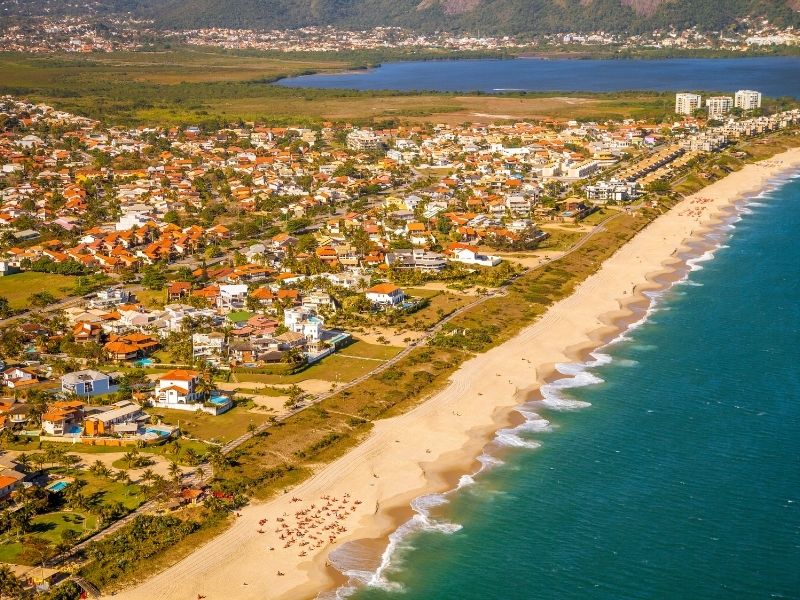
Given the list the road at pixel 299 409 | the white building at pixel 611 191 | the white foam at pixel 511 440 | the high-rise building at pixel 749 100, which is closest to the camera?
the road at pixel 299 409

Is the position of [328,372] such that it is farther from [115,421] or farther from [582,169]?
[582,169]

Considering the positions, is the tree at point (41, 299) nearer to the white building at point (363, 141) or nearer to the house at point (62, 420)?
the house at point (62, 420)

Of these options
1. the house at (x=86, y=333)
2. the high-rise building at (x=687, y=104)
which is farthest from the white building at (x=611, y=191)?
the high-rise building at (x=687, y=104)

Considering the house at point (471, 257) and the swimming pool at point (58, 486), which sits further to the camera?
the house at point (471, 257)

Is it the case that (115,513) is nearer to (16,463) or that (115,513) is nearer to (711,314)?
(16,463)

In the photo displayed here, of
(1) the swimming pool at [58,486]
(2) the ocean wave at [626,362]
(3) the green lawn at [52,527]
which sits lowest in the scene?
(2) the ocean wave at [626,362]

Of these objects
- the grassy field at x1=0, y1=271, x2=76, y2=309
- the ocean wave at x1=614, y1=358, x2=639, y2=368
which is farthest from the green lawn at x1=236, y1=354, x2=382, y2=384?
the grassy field at x1=0, y1=271, x2=76, y2=309

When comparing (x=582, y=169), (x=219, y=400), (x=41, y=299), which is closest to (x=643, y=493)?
(x=219, y=400)

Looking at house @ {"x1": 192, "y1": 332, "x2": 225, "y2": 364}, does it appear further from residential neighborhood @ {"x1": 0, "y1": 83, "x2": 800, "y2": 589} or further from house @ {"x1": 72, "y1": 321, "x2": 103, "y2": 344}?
house @ {"x1": 72, "y1": 321, "x2": 103, "y2": 344}
